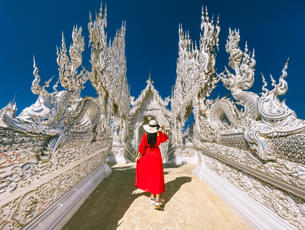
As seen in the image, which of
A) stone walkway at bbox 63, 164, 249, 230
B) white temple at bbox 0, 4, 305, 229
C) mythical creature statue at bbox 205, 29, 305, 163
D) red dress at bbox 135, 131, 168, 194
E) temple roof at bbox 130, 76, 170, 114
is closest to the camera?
white temple at bbox 0, 4, 305, 229

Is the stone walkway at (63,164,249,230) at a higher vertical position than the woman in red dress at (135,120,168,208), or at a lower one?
lower

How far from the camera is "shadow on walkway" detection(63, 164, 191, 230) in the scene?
1.71 meters

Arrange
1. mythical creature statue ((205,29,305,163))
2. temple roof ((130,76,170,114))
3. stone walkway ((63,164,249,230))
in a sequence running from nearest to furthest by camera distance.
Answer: mythical creature statue ((205,29,305,163))
stone walkway ((63,164,249,230))
temple roof ((130,76,170,114))

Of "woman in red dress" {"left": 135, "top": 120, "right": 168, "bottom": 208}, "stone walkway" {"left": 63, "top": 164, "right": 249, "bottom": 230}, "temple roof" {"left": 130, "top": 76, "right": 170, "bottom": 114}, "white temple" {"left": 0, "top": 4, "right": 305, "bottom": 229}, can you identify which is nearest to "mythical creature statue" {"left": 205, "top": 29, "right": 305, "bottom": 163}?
"white temple" {"left": 0, "top": 4, "right": 305, "bottom": 229}

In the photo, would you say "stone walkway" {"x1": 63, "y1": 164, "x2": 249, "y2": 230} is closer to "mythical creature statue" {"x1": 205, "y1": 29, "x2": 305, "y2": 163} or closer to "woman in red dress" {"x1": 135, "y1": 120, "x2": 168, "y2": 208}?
"woman in red dress" {"x1": 135, "y1": 120, "x2": 168, "y2": 208}

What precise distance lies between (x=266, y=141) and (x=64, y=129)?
9.06ft

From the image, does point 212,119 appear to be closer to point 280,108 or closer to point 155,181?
point 280,108

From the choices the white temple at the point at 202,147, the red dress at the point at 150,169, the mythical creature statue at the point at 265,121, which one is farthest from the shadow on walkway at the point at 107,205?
the mythical creature statue at the point at 265,121

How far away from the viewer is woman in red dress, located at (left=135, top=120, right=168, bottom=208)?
2.19 meters

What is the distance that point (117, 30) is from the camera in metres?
5.67

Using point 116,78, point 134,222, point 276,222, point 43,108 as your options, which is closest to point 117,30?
point 116,78

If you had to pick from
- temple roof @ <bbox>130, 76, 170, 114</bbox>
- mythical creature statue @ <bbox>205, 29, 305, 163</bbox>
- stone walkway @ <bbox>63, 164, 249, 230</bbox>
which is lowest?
stone walkway @ <bbox>63, 164, 249, 230</bbox>

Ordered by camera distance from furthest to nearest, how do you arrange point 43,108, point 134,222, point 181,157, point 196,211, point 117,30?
point 181,157
point 117,30
point 196,211
point 134,222
point 43,108

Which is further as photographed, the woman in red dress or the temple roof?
the temple roof
